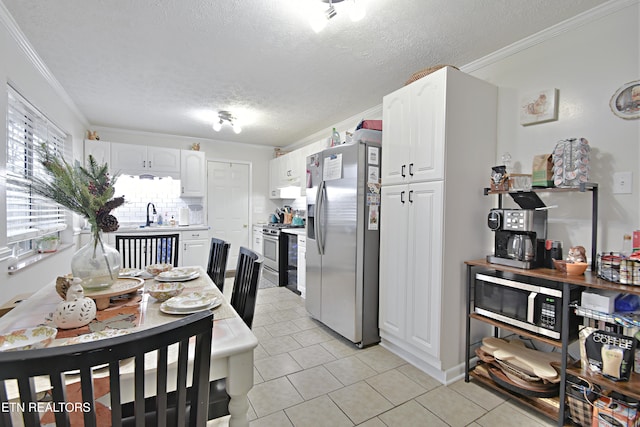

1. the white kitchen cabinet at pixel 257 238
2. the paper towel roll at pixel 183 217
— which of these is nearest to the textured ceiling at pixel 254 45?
the paper towel roll at pixel 183 217

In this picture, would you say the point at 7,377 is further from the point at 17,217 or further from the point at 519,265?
the point at 17,217

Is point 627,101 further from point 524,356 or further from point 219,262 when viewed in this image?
point 219,262

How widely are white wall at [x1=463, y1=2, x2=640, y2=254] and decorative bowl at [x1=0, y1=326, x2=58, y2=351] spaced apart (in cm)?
281

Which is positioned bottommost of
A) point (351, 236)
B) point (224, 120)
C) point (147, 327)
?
point (147, 327)

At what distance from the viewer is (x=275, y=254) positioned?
4.66 m

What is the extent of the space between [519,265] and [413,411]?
1118 mm

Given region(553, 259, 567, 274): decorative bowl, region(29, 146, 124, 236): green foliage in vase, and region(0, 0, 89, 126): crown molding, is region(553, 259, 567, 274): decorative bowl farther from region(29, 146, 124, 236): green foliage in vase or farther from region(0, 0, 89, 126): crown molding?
region(0, 0, 89, 126): crown molding

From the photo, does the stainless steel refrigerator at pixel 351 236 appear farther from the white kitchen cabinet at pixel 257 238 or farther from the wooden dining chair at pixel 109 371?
the white kitchen cabinet at pixel 257 238

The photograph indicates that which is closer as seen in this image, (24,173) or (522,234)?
(522,234)

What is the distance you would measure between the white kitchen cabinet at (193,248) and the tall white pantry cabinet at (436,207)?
3363 mm

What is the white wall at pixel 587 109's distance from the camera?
1.77 metres

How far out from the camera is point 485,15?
1938mm

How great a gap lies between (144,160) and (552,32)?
5032 millimetres

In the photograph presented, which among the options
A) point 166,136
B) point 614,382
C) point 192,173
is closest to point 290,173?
point 192,173
